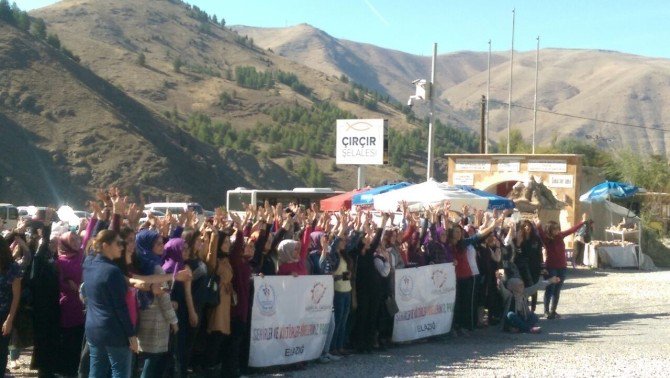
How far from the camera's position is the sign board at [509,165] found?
3522 centimetres

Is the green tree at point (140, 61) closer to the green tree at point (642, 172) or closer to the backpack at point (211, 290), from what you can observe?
the green tree at point (642, 172)

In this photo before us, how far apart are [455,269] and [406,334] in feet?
5.97

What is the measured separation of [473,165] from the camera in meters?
36.4

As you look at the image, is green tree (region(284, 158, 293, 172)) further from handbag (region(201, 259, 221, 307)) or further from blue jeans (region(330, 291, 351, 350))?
handbag (region(201, 259, 221, 307))

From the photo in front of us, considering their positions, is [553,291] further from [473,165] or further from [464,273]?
[473,165]

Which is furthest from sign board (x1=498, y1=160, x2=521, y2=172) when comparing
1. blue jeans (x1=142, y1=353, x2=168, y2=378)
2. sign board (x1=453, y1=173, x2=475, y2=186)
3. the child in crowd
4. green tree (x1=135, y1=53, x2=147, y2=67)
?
green tree (x1=135, y1=53, x2=147, y2=67)

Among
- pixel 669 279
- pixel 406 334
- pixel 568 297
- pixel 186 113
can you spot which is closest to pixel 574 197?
pixel 669 279

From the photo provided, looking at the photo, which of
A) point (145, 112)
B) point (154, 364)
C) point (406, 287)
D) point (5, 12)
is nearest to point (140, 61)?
point (5, 12)

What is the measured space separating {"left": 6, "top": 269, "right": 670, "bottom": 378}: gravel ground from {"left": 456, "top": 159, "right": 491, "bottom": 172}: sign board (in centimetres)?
1716

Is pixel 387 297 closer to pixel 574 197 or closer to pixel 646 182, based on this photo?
pixel 574 197

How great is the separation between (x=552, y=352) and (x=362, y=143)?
2316 cm

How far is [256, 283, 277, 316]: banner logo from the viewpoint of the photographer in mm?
10688

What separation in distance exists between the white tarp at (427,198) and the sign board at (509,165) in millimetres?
14215

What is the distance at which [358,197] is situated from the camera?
23781 millimetres
